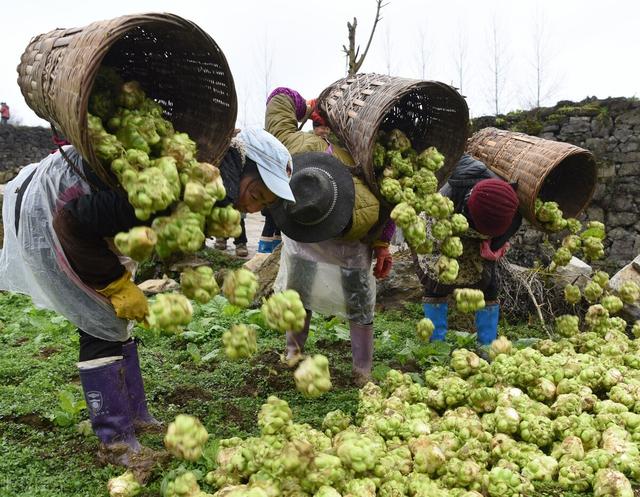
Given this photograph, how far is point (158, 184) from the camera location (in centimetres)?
204

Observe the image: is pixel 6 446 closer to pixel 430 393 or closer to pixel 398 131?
pixel 430 393

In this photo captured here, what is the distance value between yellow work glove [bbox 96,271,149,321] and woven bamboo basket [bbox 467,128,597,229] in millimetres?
2737

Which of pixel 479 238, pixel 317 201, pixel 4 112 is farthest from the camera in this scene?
pixel 4 112

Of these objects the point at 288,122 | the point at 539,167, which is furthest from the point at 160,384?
the point at 539,167

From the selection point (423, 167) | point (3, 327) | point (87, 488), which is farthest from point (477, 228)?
point (3, 327)

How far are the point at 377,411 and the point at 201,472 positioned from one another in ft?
3.09

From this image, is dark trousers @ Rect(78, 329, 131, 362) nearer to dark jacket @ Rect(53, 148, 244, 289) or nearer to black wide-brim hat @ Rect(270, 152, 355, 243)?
dark jacket @ Rect(53, 148, 244, 289)

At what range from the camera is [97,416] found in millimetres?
2768

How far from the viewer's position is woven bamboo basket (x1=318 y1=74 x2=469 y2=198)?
3217 mm

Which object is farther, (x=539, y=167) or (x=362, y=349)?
(x=539, y=167)

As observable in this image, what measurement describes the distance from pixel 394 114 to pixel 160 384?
229 centimetres

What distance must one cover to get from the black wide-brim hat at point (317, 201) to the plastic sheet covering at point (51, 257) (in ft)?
3.38

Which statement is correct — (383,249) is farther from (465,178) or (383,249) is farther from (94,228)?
(94,228)

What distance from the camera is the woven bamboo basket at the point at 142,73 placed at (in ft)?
6.64
